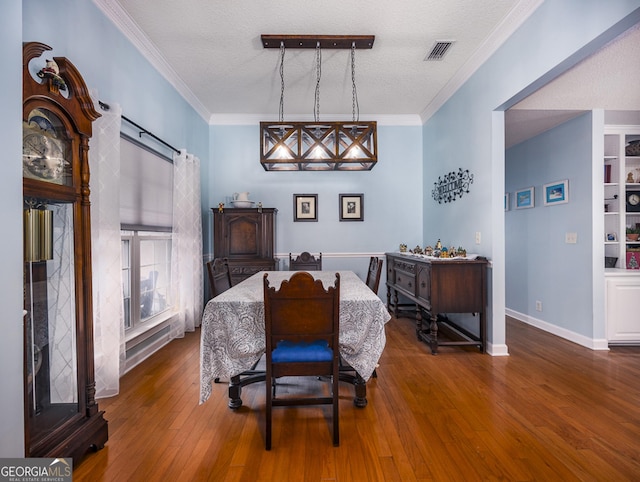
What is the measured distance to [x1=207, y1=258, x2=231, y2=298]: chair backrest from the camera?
2.27 m

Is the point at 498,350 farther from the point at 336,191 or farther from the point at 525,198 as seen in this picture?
the point at 336,191

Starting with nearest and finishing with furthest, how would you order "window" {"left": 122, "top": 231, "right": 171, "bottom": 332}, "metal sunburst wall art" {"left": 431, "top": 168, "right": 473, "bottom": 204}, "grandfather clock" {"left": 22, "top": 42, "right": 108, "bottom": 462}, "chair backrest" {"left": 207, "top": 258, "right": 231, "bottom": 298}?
"grandfather clock" {"left": 22, "top": 42, "right": 108, "bottom": 462} < "chair backrest" {"left": 207, "top": 258, "right": 231, "bottom": 298} < "window" {"left": 122, "top": 231, "right": 171, "bottom": 332} < "metal sunburst wall art" {"left": 431, "top": 168, "right": 473, "bottom": 204}

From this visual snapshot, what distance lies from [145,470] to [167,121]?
3.20m

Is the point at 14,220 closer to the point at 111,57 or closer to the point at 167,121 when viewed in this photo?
the point at 111,57

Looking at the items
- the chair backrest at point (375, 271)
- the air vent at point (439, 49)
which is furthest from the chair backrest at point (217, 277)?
the air vent at point (439, 49)

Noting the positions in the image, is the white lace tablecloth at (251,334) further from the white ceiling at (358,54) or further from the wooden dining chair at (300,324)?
the white ceiling at (358,54)

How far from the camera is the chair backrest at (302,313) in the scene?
1610mm

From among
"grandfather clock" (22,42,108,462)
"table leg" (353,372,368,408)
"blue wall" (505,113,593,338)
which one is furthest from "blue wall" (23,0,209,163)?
"blue wall" (505,113,593,338)

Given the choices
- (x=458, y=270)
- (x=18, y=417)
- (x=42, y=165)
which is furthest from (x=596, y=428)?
(x=42, y=165)

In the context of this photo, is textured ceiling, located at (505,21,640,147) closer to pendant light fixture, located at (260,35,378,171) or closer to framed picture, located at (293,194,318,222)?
pendant light fixture, located at (260,35,378,171)

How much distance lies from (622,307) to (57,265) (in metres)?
4.84

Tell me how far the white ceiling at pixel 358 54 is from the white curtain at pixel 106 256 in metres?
1.00

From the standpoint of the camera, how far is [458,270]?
2986mm

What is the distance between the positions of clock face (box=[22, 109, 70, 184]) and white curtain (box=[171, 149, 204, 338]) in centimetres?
194
